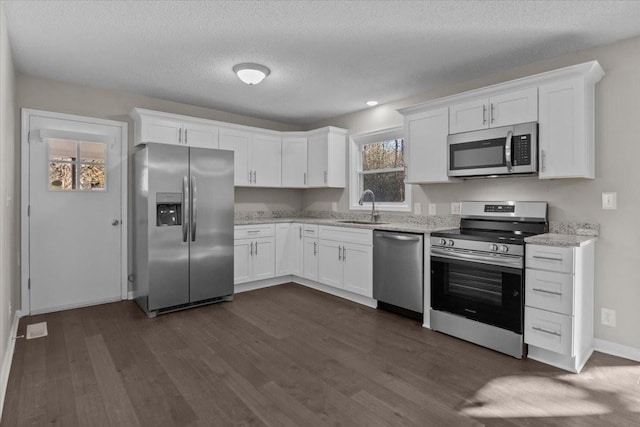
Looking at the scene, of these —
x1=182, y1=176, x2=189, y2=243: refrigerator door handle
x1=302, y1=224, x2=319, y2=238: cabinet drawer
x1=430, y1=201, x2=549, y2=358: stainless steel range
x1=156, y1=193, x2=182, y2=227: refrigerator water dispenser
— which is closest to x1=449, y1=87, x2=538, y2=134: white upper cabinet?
x1=430, y1=201, x2=549, y2=358: stainless steel range

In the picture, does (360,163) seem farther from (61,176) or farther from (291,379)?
(61,176)

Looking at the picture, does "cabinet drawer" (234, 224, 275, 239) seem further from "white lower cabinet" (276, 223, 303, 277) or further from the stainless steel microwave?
the stainless steel microwave

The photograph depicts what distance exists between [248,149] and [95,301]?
256 cm

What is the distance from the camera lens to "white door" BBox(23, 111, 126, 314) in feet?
11.7

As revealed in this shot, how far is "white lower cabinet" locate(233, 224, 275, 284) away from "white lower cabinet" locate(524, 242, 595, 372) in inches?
119

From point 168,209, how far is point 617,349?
4.19 meters

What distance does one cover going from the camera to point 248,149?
480 cm

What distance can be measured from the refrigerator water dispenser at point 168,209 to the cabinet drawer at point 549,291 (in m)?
3.28

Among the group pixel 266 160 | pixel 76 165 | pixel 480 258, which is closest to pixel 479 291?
pixel 480 258

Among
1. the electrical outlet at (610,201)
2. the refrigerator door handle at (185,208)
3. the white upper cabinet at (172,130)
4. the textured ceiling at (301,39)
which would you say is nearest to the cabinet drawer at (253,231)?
the refrigerator door handle at (185,208)

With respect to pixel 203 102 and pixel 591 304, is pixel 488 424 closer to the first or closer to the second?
pixel 591 304

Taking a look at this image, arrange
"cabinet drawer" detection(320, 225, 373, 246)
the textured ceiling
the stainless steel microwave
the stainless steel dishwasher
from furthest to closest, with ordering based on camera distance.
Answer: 1. "cabinet drawer" detection(320, 225, 373, 246)
2. the stainless steel dishwasher
3. the stainless steel microwave
4. the textured ceiling

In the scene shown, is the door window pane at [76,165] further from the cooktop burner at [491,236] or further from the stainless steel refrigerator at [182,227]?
the cooktop burner at [491,236]

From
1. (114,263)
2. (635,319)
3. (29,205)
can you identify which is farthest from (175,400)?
(635,319)
